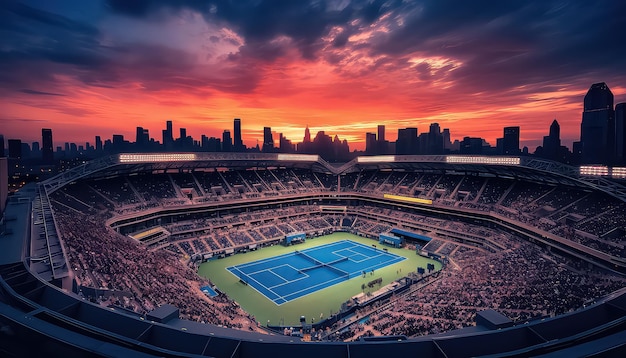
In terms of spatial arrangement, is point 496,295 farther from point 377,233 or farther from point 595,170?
point 377,233

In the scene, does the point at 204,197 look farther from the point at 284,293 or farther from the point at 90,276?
the point at 90,276

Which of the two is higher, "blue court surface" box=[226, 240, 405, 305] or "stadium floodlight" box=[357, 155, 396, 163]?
"stadium floodlight" box=[357, 155, 396, 163]

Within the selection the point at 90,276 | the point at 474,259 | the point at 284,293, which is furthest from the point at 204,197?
the point at 474,259

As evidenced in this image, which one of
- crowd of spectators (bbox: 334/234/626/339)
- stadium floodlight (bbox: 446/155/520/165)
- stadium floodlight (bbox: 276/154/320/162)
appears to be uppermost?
stadium floodlight (bbox: 276/154/320/162)

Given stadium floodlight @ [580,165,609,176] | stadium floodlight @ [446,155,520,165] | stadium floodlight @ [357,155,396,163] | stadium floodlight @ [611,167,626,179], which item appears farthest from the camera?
stadium floodlight @ [357,155,396,163]

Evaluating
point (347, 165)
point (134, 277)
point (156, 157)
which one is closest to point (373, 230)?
point (347, 165)

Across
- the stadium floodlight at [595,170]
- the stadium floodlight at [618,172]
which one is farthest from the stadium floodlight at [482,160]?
the stadium floodlight at [618,172]

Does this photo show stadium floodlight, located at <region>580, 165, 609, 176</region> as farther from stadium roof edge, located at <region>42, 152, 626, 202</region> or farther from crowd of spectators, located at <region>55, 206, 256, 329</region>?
crowd of spectators, located at <region>55, 206, 256, 329</region>

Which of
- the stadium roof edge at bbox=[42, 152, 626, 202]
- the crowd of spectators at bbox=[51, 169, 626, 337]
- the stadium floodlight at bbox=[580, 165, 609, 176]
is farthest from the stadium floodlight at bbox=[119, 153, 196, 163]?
the stadium floodlight at bbox=[580, 165, 609, 176]
